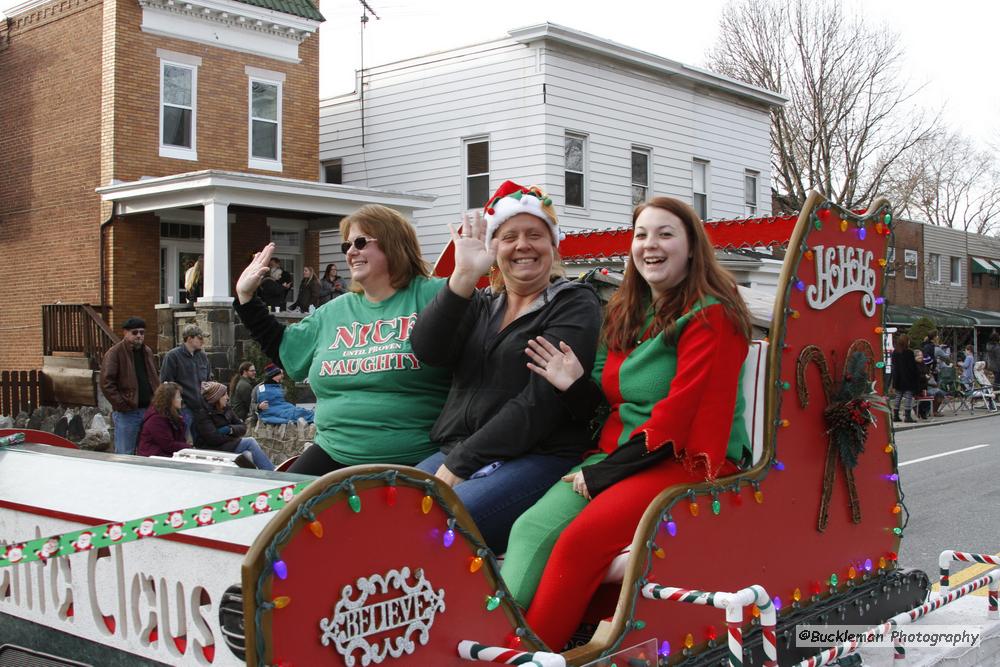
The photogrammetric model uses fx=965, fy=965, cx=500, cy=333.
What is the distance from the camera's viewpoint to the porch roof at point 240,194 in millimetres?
16922

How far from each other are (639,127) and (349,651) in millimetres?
20347

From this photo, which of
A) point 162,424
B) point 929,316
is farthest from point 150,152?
point 929,316

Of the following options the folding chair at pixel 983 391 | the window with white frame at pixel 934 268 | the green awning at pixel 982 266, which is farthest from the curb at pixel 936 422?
the green awning at pixel 982 266

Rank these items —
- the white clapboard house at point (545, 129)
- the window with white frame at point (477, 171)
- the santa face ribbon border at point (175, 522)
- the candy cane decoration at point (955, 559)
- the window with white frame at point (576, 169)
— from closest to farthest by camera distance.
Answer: the santa face ribbon border at point (175, 522), the candy cane decoration at point (955, 559), the white clapboard house at point (545, 129), the window with white frame at point (576, 169), the window with white frame at point (477, 171)

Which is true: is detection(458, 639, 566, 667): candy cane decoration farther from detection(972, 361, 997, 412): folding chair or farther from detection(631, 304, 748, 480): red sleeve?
detection(972, 361, 997, 412): folding chair

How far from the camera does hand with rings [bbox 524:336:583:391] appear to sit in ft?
10.5

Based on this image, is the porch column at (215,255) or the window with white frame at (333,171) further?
the window with white frame at (333,171)

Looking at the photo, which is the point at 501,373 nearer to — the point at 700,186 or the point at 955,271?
the point at 700,186

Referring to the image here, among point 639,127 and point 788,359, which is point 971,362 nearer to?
point 639,127

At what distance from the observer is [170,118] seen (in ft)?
61.4

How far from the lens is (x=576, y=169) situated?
20469 millimetres

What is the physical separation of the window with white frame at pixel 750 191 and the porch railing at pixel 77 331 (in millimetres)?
15828

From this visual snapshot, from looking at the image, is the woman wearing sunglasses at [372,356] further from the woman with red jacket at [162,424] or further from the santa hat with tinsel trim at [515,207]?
the woman with red jacket at [162,424]

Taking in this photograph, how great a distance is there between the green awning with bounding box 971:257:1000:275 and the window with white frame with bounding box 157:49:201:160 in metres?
35.3
